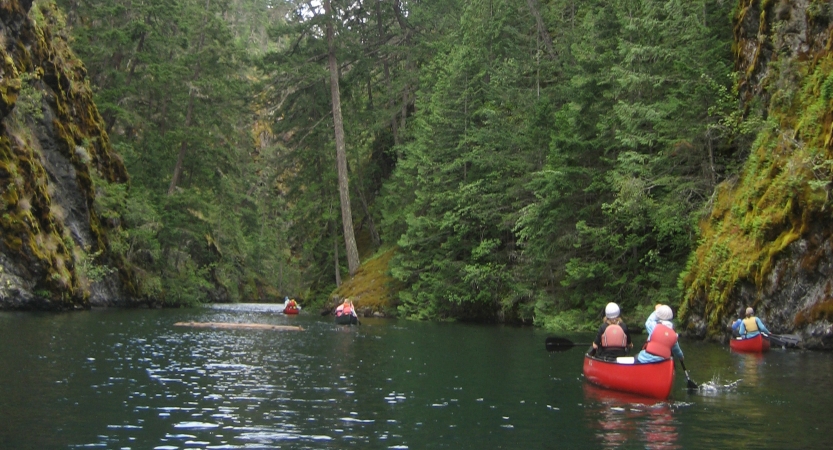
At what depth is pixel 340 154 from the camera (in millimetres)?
43906

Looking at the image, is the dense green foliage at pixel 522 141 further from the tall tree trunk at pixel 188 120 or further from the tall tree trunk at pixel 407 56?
the tall tree trunk at pixel 188 120

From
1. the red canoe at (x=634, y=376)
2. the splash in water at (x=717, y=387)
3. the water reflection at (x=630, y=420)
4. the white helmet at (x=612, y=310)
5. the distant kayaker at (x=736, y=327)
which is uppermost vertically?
the white helmet at (x=612, y=310)

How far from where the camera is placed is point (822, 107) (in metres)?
20.9

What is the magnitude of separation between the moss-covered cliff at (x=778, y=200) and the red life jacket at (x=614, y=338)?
731cm

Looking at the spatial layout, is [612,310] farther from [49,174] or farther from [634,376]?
[49,174]

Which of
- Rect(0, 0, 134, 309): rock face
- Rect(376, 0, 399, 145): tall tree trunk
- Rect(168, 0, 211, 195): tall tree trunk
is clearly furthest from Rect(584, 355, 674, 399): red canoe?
Rect(168, 0, 211, 195): tall tree trunk

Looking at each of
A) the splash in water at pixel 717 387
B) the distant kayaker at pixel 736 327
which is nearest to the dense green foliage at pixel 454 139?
the distant kayaker at pixel 736 327

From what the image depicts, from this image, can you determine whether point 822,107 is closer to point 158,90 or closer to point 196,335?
point 196,335

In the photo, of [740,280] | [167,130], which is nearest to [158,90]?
[167,130]

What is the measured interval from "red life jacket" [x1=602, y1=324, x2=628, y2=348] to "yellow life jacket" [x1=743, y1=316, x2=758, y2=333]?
22.2 ft

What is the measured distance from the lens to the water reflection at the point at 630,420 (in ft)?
32.4

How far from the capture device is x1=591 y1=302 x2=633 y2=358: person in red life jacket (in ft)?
50.3

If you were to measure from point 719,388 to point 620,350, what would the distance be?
6.28 feet

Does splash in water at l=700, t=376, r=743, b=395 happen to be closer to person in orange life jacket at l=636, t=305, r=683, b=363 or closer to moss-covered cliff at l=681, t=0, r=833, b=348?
person in orange life jacket at l=636, t=305, r=683, b=363
